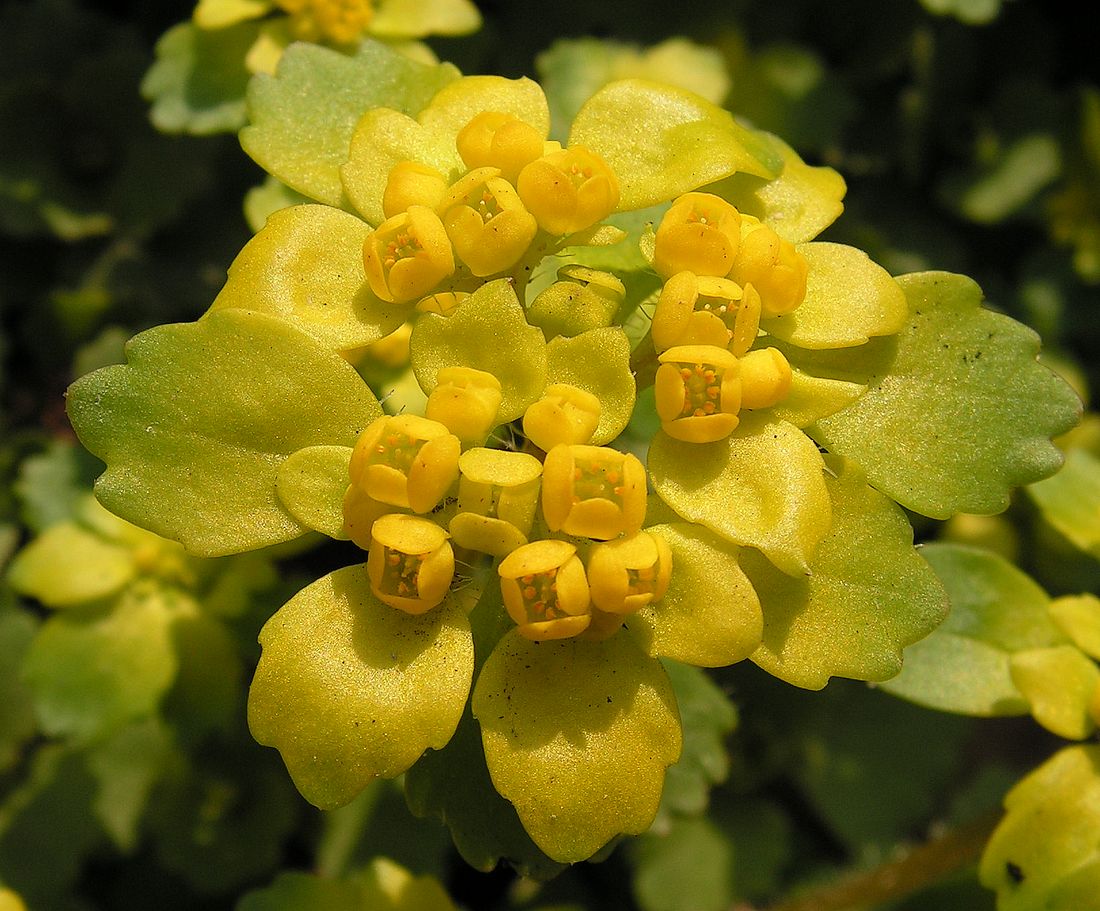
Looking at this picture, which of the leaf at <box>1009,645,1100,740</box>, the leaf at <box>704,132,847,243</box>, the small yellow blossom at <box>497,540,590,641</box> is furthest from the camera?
the leaf at <box>1009,645,1100,740</box>

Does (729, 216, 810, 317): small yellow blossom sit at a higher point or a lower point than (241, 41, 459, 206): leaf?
higher

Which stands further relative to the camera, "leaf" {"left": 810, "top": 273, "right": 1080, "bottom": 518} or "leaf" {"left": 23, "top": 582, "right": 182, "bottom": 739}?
"leaf" {"left": 23, "top": 582, "right": 182, "bottom": 739}

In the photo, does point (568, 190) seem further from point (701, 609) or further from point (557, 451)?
point (701, 609)

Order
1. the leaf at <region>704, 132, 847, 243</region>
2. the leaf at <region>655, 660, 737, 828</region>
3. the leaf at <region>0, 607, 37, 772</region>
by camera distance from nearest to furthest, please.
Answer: the leaf at <region>704, 132, 847, 243</region>
the leaf at <region>655, 660, 737, 828</region>
the leaf at <region>0, 607, 37, 772</region>


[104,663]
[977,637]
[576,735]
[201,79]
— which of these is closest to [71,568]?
[104,663]

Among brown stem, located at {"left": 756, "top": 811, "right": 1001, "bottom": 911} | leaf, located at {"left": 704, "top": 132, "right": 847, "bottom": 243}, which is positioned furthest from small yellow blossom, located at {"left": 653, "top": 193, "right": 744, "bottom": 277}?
brown stem, located at {"left": 756, "top": 811, "right": 1001, "bottom": 911}

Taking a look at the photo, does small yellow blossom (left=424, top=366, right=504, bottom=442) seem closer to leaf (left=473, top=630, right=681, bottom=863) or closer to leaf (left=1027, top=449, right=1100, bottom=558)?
leaf (left=473, top=630, right=681, bottom=863)

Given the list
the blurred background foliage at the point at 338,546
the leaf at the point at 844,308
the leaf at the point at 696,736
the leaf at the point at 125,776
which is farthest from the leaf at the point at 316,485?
the leaf at the point at 125,776
